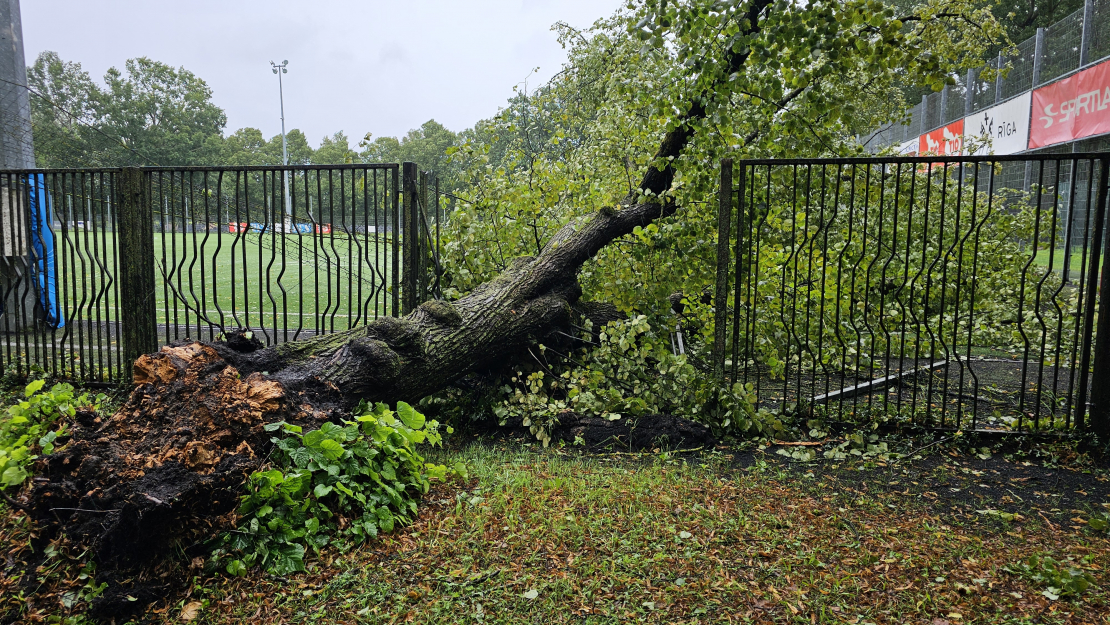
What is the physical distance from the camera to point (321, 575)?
307 cm

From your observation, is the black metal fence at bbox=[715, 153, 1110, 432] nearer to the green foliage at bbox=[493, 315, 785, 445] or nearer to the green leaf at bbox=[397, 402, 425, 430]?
the green foliage at bbox=[493, 315, 785, 445]

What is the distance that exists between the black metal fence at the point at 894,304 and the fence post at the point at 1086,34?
278 centimetres

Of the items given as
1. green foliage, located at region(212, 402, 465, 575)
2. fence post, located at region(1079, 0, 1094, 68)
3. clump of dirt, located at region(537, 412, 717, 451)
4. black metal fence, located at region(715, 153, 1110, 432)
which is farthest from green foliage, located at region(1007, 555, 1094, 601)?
fence post, located at region(1079, 0, 1094, 68)

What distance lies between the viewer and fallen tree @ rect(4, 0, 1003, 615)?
9.68ft

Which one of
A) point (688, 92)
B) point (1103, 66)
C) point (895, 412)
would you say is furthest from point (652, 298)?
point (1103, 66)

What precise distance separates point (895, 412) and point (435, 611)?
3.97 m

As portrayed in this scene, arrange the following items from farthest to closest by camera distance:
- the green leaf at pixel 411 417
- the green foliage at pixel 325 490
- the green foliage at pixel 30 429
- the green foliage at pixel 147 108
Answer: the green foliage at pixel 147 108 < the green leaf at pixel 411 417 < the green foliage at pixel 30 429 < the green foliage at pixel 325 490

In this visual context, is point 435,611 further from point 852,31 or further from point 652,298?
point 852,31

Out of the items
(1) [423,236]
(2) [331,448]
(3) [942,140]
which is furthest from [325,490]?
(3) [942,140]

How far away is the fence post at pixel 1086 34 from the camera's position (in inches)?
400

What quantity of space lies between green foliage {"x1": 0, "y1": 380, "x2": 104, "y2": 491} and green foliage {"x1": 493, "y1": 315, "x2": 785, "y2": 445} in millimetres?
2749

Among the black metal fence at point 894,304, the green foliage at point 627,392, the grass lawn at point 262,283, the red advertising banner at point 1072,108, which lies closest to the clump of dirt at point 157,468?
the grass lawn at point 262,283

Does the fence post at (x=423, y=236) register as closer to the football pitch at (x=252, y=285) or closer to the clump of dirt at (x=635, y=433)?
the football pitch at (x=252, y=285)

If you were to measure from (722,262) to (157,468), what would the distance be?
12.6ft
